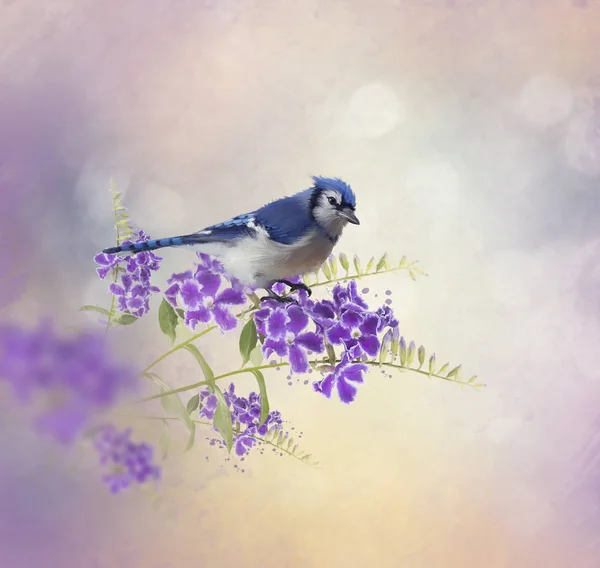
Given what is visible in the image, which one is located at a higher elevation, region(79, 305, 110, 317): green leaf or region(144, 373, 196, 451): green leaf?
region(79, 305, 110, 317): green leaf

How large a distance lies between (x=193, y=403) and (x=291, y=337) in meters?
0.19

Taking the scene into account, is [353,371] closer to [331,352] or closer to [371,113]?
[331,352]

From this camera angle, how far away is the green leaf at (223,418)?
2.42 feet

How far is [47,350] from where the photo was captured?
2.05 ft

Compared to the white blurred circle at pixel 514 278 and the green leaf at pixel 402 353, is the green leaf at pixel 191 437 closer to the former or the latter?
the green leaf at pixel 402 353

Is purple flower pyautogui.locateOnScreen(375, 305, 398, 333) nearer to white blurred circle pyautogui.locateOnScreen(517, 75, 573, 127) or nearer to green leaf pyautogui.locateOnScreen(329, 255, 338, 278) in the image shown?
green leaf pyautogui.locateOnScreen(329, 255, 338, 278)

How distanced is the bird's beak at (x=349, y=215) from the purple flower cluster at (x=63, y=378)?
326mm

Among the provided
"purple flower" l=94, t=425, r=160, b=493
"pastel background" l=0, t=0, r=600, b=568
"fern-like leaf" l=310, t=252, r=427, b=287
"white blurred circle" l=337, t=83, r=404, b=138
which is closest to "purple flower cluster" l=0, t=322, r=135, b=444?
"purple flower" l=94, t=425, r=160, b=493

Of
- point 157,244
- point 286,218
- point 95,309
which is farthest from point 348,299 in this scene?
point 95,309

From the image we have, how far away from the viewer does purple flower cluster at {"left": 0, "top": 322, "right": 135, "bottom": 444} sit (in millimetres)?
593

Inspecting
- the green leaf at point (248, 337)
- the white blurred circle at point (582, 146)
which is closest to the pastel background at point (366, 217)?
the white blurred circle at point (582, 146)

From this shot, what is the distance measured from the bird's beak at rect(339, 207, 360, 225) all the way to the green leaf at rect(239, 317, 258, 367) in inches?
6.9

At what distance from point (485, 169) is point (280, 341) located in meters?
0.47

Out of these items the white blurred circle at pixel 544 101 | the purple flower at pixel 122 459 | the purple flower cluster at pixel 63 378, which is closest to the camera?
the purple flower cluster at pixel 63 378
